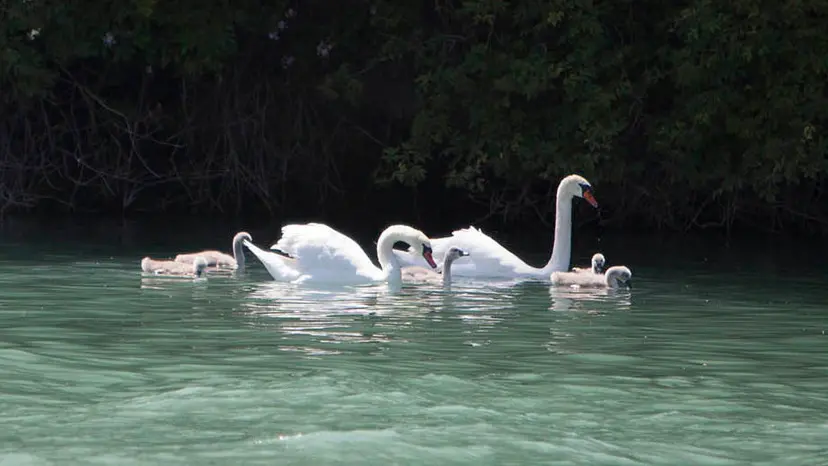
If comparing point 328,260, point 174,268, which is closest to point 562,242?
point 328,260

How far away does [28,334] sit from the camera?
10.0 meters

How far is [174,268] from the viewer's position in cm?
1388

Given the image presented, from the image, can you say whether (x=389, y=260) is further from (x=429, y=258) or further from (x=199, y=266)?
(x=199, y=266)

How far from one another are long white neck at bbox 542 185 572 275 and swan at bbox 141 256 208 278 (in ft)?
9.15

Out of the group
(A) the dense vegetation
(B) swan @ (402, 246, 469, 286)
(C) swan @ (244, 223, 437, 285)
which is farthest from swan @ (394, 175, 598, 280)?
(A) the dense vegetation

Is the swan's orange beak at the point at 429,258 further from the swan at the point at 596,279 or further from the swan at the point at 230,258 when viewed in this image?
the swan at the point at 230,258

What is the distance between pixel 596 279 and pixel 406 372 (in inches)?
204

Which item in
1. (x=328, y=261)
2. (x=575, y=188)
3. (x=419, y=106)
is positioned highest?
(x=419, y=106)

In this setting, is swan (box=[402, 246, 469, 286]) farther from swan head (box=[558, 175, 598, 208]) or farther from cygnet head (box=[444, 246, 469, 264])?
swan head (box=[558, 175, 598, 208])

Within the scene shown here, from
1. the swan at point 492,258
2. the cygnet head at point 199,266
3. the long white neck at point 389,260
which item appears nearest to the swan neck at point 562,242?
the swan at point 492,258

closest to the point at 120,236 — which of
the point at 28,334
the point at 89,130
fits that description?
the point at 89,130

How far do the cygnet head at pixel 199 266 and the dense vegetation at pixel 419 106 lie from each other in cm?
565

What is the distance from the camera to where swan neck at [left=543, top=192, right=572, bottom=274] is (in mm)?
14477

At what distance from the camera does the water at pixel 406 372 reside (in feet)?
22.5
